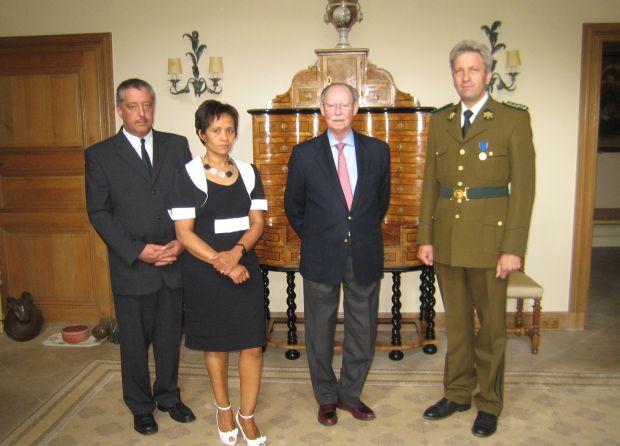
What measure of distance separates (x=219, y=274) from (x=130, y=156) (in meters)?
0.68

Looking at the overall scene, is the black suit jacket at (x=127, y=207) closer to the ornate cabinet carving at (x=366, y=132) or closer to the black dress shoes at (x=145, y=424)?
the black dress shoes at (x=145, y=424)

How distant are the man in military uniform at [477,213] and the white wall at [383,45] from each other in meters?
1.41

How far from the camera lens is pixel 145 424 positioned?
2635 millimetres

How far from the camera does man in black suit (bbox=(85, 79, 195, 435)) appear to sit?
248 cm

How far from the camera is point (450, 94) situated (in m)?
3.83

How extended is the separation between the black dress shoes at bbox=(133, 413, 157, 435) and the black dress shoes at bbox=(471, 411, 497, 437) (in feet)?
4.81

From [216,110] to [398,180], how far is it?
5.15 ft

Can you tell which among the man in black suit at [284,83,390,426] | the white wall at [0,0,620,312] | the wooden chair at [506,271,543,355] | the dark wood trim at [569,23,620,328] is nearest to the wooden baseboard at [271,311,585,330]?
the dark wood trim at [569,23,620,328]

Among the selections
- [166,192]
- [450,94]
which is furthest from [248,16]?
[166,192]

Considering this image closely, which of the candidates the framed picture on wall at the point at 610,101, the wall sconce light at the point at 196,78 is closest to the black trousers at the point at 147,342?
the wall sconce light at the point at 196,78

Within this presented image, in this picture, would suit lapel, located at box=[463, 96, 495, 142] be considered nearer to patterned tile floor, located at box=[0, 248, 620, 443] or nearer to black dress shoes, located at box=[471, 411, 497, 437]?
black dress shoes, located at box=[471, 411, 497, 437]

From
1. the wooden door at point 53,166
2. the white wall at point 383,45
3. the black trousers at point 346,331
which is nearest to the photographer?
the black trousers at point 346,331

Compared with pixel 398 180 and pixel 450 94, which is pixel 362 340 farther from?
pixel 450 94

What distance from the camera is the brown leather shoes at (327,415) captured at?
2.67 m
